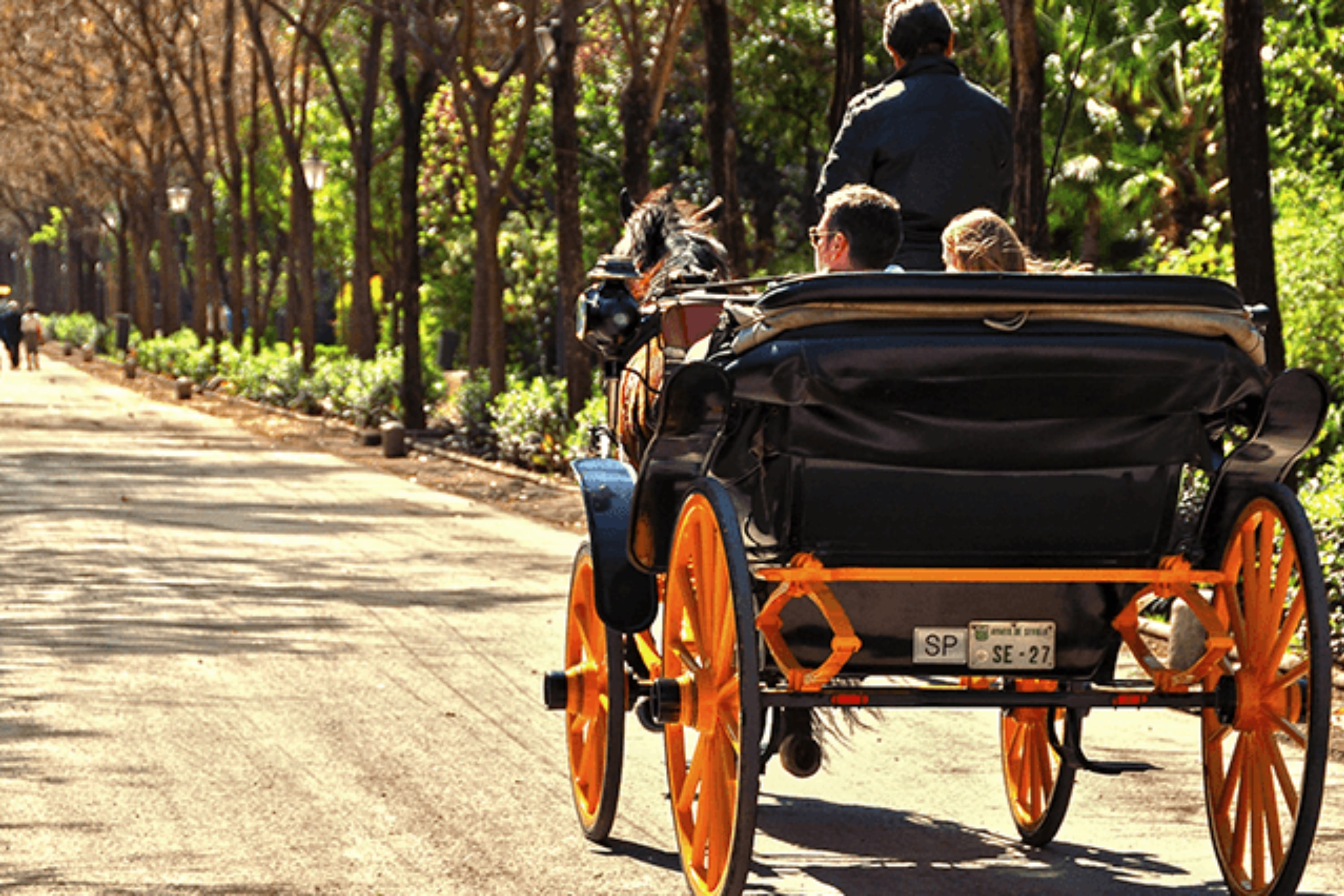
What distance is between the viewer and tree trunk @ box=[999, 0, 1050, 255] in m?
13.4

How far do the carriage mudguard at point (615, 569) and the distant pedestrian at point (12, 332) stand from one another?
54.4 m

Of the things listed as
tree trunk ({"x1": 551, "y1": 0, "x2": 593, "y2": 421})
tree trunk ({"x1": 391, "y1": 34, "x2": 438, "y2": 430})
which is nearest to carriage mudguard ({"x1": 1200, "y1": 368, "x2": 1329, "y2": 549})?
tree trunk ({"x1": 551, "y1": 0, "x2": 593, "y2": 421})

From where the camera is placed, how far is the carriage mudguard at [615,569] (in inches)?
226

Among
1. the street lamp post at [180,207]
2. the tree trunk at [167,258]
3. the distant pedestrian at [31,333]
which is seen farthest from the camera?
the distant pedestrian at [31,333]

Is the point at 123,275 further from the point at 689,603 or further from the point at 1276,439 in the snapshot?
the point at 1276,439

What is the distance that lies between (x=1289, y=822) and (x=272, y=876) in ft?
10.1

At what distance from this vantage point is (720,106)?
1822 cm

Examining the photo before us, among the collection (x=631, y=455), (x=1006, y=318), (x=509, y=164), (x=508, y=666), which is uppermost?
(x=509, y=164)

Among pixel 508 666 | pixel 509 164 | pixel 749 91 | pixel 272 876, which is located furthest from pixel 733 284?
pixel 749 91

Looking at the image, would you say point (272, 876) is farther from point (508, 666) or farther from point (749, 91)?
point (749, 91)

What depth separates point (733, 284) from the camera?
5578mm

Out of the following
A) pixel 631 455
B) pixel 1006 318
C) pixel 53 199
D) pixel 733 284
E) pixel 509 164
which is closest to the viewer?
pixel 1006 318

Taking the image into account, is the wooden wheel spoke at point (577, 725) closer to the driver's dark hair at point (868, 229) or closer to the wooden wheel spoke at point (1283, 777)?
the driver's dark hair at point (868, 229)

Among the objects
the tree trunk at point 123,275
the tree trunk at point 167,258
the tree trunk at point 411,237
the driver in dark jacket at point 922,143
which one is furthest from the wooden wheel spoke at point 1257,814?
the tree trunk at point 123,275
